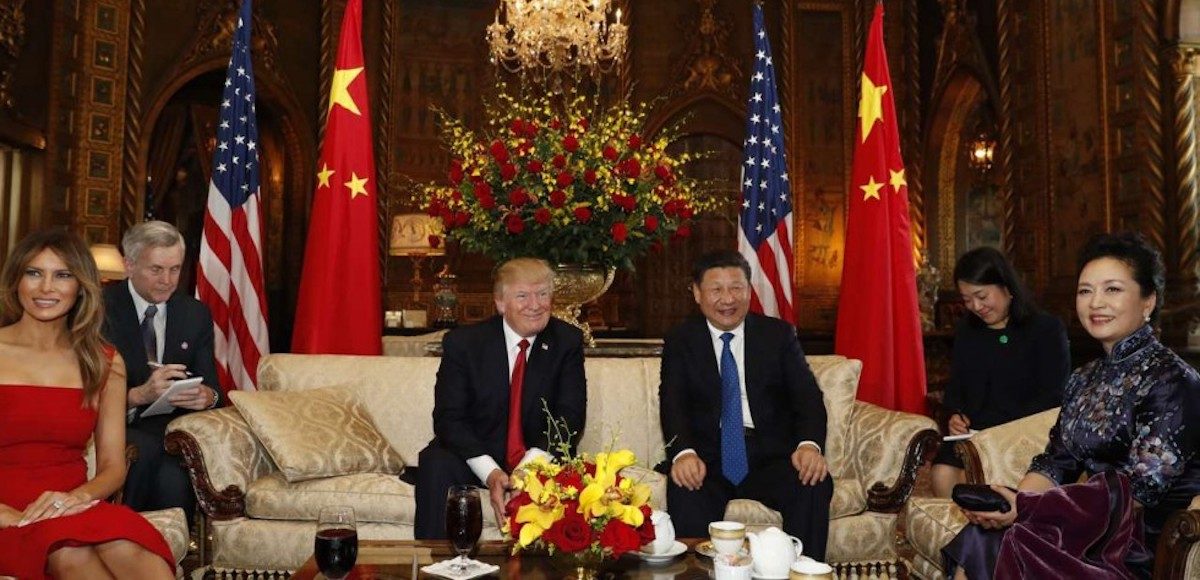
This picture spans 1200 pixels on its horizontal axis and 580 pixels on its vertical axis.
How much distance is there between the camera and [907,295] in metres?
5.27

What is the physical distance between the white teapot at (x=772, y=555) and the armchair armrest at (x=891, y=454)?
1.46 m

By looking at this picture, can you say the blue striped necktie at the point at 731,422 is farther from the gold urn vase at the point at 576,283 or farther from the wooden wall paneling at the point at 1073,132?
the wooden wall paneling at the point at 1073,132

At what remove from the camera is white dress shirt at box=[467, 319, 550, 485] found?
3152mm

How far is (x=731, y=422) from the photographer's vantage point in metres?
3.56

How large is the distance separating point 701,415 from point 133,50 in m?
6.32

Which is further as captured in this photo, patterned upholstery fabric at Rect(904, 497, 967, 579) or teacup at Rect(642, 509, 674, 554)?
patterned upholstery fabric at Rect(904, 497, 967, 579)

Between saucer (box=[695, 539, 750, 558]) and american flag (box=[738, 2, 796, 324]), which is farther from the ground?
american flag (box=[738, 2, 796, 324])

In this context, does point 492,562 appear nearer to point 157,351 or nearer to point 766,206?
point 157,351

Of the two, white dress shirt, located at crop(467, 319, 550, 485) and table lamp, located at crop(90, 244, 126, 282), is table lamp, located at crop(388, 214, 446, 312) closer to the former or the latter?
table lamp, located at crop(90, 244, 126, 282)

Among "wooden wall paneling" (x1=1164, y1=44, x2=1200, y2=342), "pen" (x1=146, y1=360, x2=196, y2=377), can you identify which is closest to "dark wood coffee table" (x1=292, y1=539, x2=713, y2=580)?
"pen" (x1=146, y1=360, x2=196, y2=377)

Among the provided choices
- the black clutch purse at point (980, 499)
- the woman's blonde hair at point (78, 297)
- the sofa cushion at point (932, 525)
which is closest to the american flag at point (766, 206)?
the sofa cushion at point (932, 525)

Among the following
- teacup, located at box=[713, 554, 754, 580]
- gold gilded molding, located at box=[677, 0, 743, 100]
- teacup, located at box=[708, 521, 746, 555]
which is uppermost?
gold gilded molding, located at box=[677, 0, 743, 100]

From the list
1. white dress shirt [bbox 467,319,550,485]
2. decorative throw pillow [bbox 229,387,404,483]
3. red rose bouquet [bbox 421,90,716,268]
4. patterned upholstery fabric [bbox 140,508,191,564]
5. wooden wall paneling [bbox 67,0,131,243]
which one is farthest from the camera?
wooden wall paneling [bbox 67,0,131,243]

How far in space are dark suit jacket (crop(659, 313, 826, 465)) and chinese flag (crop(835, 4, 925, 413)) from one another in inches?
67.8
